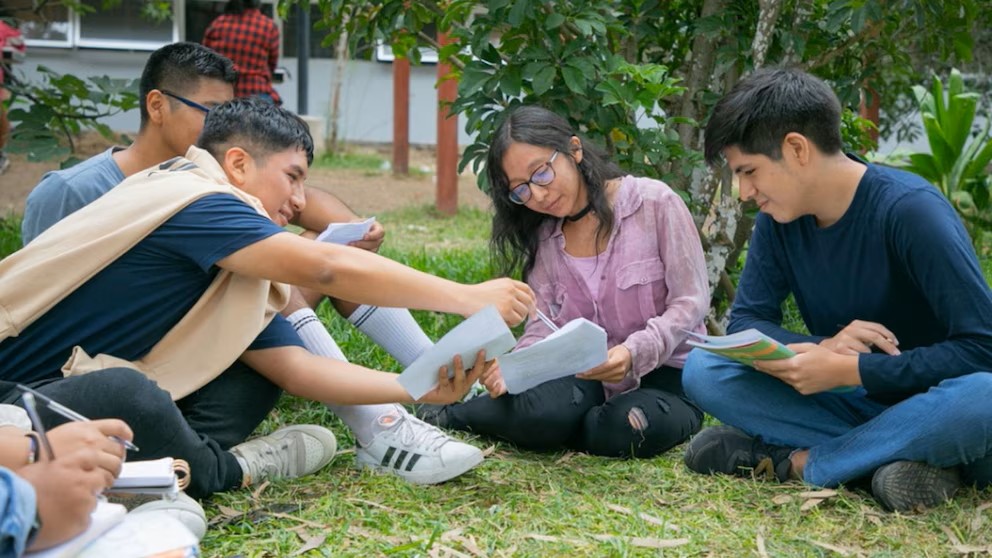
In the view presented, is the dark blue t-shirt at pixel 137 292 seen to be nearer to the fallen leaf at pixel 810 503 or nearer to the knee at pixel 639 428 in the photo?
the knee at pixel 639 428

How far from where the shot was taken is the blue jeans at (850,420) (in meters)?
2.68

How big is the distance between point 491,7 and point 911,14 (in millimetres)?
1722

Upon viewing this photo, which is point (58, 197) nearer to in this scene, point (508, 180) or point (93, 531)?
point (508, 180)

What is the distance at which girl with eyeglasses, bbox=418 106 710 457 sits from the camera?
129 inches

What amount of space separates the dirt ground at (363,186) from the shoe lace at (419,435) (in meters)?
5.81

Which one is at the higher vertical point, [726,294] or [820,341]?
[820,341]

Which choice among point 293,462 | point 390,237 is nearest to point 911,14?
point 293,462

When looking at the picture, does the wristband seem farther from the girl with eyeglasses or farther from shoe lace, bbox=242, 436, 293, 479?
the girl with eyeglasses

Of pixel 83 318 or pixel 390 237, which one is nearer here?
pixel 83 318

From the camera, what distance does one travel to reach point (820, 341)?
9.82 feet

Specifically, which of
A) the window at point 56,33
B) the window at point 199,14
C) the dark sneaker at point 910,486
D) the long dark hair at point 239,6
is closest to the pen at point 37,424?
the dark sneaker at point 910,486

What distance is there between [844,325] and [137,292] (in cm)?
181

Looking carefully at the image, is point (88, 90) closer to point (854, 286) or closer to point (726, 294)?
point (726, 294)

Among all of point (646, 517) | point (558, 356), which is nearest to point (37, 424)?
point (558, 356)
